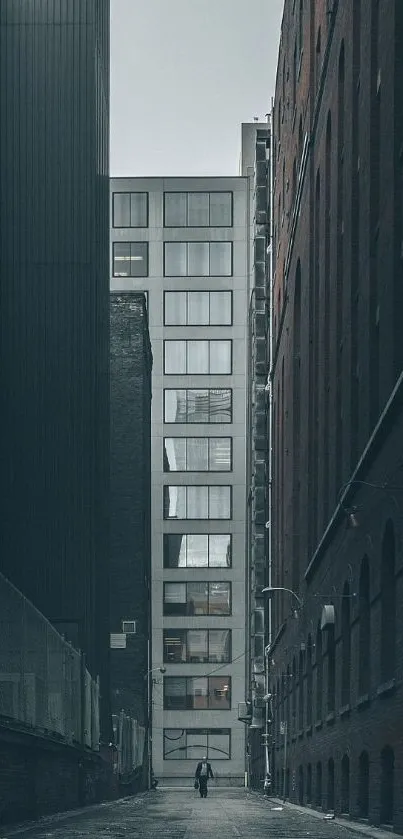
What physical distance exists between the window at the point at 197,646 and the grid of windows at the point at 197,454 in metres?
11.7

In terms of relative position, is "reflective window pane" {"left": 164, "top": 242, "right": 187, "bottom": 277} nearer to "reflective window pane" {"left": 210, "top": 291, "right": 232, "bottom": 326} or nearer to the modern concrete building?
the modern concrete building

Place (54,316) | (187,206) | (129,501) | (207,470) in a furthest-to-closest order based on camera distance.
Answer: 1. (187,206)
2. (207,470)
3. (129,501)
4. (54,316)

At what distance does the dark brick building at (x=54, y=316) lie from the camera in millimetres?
56906

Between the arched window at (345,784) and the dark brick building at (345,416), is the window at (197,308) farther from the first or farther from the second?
the arched window at (345,784)

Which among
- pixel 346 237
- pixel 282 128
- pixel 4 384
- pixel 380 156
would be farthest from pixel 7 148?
pixel 380 156

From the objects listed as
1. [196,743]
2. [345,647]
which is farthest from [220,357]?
[345,647]

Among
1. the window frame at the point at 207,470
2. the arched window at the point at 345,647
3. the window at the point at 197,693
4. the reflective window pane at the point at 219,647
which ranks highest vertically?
the window frame at the point at 207,470

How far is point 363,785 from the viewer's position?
30.7 m

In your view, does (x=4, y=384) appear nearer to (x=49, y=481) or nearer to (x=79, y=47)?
(x=49, y=481)

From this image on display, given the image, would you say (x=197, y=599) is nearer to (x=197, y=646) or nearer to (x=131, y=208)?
(x=197, y=646)

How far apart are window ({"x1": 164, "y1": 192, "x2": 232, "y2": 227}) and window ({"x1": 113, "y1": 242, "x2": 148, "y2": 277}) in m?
2.64

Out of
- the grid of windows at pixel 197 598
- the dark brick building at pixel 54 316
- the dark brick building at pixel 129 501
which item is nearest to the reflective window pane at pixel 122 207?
the dark brick building at pixel 129 501

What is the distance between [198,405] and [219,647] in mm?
17616

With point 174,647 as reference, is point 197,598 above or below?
above
